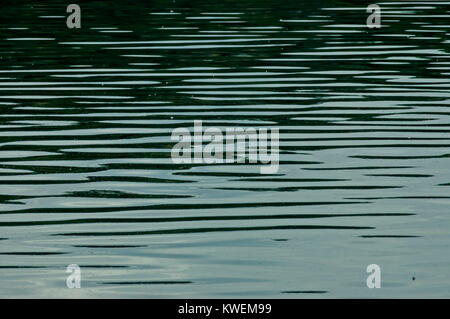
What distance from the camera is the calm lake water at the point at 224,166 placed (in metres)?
10.9

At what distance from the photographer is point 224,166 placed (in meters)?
14.6

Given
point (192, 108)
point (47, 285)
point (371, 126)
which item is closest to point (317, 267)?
point (47, 285)

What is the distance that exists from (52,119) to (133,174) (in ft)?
11.2

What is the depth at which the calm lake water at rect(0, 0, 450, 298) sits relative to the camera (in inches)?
429

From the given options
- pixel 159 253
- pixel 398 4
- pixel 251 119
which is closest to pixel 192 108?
pixel 251 119

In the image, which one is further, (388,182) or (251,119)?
(251,119)

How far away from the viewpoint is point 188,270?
35.7 feet

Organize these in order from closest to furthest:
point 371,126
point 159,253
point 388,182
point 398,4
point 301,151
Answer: point 159,253 → point 388,182 → point 301,151 → point 371,126 → point 398,4

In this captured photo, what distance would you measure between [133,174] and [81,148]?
1492mm

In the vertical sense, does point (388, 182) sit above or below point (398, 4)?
below

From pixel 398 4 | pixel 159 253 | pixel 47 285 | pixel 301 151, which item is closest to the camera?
pixel 47 285

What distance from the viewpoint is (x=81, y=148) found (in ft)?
50.9
